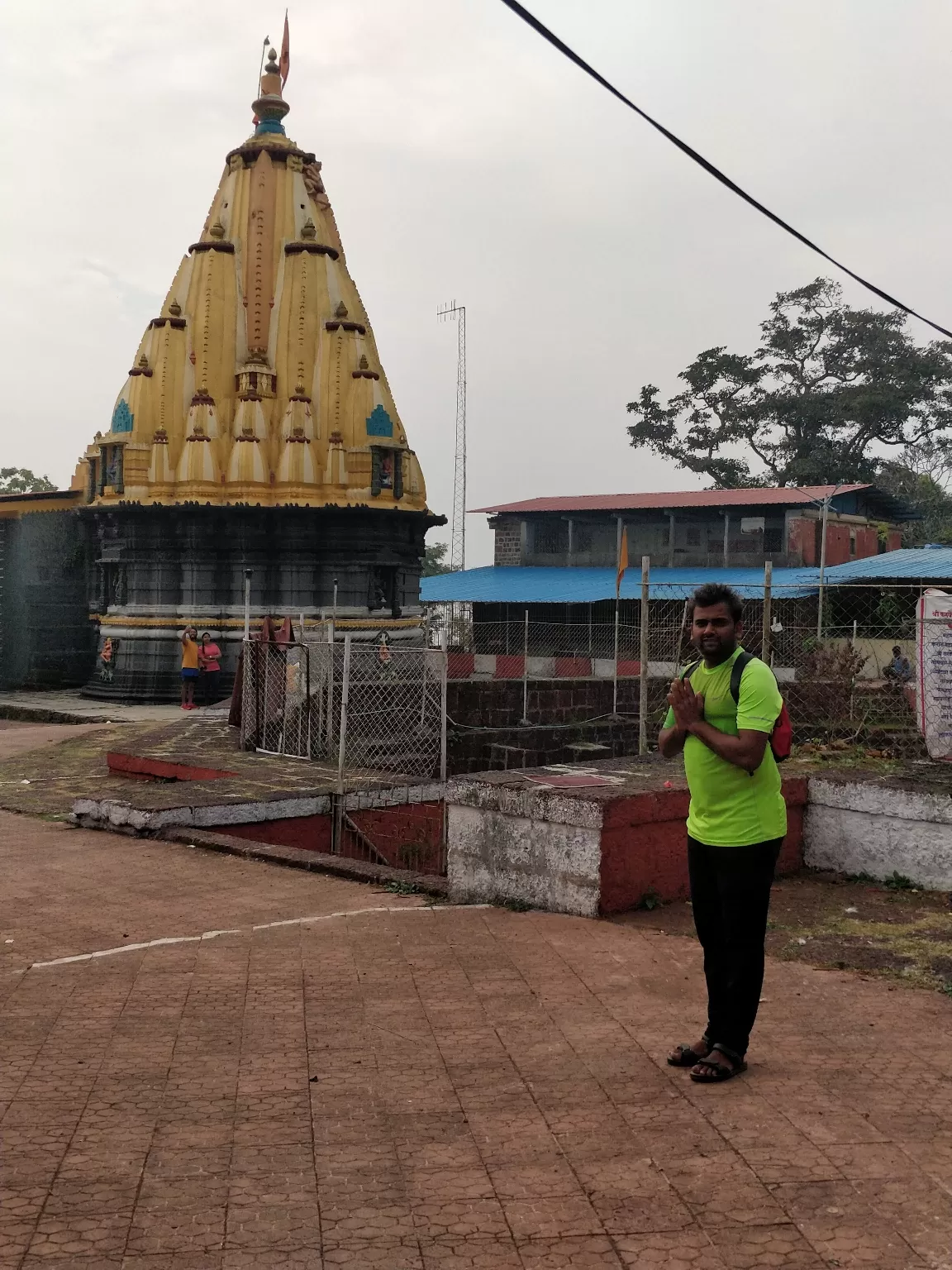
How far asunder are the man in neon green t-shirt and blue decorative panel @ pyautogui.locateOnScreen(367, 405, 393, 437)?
20554mm

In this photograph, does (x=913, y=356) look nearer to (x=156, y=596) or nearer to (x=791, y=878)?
(x=156, y=596)

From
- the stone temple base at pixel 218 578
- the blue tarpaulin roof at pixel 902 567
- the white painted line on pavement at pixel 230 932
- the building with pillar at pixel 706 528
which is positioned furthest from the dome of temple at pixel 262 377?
the white painted line on pavement at pixel 230 932

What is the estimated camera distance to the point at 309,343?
950 inches

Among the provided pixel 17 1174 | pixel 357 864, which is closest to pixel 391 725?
pixel 357 864

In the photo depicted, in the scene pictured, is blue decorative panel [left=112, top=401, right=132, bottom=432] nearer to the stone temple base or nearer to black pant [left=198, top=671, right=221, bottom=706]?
the stone temple base

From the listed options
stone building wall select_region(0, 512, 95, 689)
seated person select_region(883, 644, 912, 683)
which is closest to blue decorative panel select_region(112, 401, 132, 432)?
stone building wall select_region(0, 512, 95, 689)

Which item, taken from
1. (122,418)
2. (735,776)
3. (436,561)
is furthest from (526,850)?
(436,561)

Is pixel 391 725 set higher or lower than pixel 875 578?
lower

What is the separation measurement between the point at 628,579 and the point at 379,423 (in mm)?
9681

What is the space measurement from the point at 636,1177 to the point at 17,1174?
1698 millimetres

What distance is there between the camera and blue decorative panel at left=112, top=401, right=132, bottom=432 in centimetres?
2370

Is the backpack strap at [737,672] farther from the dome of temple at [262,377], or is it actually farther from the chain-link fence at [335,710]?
the dome of temple at [262,377]

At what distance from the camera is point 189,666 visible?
20.7 metres

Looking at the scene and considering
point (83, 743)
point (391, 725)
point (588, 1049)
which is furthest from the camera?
point (83, 743)
